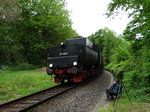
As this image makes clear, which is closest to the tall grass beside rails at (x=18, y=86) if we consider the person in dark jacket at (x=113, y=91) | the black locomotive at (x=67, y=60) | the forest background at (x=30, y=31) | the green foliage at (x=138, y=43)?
the black locomotive at (x=67, y=60)

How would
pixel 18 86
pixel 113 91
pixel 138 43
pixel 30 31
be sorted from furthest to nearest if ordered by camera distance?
pixel 30 31, pixel 18 86, pixel 138 43, pixel 113 91

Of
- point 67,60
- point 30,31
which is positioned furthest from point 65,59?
point 30,31

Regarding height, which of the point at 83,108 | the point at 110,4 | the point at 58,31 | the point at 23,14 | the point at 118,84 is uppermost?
the point at 23,14

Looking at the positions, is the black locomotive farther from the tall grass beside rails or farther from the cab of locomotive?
the tall grass beside rails

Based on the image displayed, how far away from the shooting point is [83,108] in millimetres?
6023

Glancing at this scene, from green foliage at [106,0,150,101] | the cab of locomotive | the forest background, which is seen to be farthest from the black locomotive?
the forest background

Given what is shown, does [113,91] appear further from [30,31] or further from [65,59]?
[30,31]

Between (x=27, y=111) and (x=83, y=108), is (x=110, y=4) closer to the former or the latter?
(x=83, y=108)

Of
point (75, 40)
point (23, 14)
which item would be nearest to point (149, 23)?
point (75, 40)

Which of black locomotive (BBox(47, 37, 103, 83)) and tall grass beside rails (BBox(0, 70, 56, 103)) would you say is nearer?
tall grass beside rails (BBox(0, 70, 56, 103))

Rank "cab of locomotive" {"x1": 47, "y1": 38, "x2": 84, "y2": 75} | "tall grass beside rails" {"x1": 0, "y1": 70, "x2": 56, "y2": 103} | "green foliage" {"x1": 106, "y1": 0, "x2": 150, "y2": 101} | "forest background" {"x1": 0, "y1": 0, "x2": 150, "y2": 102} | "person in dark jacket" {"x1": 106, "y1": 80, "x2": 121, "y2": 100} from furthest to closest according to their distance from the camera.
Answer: "forest background" {"x1": 0, "y1": 0, "x2": 150, "y2": 102} < "cab of locomotive" {"x1": 47, "y1": 38, "x2": 84, "y2": 75} < "tall grass beside rails" {"x1": 0, "y1": 70, "x2": 56, "y2": 103} < "person in dark jacket" {"x1": 106, "y1": 80, "x2": 121, "y2": 100} < "green foliage" {"x1": 106, "y1": 0, "x2": 150, "y2": 101}

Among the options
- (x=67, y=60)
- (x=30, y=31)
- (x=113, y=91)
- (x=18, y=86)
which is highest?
(x=30, y=31)

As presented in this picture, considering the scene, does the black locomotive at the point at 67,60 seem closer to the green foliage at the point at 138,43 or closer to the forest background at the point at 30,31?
the green foliage at the point at 138,43

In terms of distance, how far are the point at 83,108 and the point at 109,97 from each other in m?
1.62
